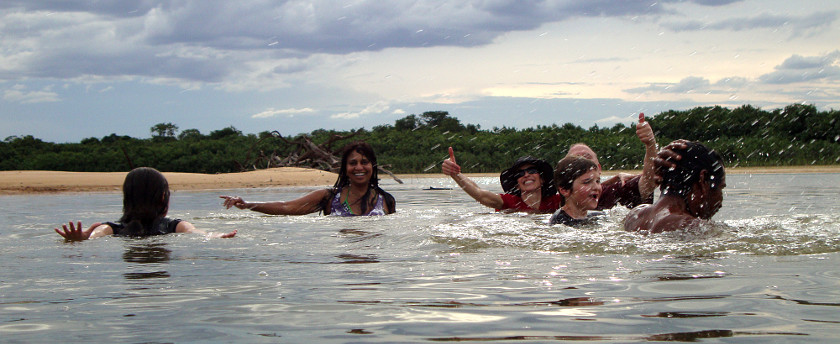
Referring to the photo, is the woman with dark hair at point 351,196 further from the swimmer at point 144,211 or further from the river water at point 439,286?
the river water at point 439,286

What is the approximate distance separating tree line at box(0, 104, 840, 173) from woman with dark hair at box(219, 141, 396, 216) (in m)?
22.0

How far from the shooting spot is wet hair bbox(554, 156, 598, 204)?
532cm

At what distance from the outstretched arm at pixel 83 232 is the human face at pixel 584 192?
11.9 feet

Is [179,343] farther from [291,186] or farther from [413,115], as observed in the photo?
[413,115]

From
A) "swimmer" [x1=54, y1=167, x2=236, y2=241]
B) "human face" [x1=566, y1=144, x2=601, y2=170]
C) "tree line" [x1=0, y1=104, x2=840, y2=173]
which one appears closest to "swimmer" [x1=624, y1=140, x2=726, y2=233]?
"human face" [x1=566, y1=144, x2=601, y2=170]

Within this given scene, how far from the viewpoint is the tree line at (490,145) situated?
32469 mm

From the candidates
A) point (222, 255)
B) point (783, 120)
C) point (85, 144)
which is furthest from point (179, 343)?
point (783, 120)

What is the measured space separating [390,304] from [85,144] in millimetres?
40528

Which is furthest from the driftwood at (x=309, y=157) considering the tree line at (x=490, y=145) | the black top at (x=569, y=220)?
the black top at (x=569, y=220)

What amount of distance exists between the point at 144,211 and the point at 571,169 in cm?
341

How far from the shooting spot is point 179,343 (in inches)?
84.7

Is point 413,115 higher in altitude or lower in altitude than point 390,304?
higher

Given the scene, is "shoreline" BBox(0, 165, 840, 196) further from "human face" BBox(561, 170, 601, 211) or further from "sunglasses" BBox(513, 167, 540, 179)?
"human face" BBox(561, 170, 601, 211)

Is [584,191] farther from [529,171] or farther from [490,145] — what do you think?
[490,145]
